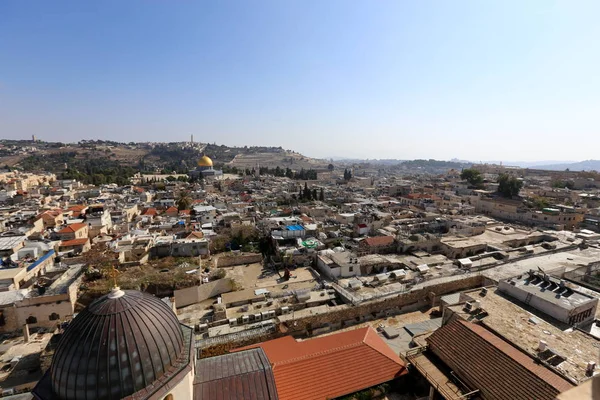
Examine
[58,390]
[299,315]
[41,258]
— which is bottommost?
[299,315]

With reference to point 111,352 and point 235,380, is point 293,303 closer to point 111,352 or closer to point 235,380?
point 235,380

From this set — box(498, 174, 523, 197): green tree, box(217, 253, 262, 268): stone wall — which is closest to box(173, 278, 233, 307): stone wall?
box(217, 253, 262, 268): stone wall

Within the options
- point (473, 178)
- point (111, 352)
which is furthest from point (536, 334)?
point (473, 178)

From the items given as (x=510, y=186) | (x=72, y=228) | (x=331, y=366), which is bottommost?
(x=331, y=366)

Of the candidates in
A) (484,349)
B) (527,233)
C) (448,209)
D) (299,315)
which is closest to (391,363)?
(484,349)

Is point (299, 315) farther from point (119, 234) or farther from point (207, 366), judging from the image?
point (119, 234)

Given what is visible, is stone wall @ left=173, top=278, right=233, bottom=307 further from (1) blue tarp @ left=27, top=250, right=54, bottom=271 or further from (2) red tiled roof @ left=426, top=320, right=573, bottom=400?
(2) red tiled roof @ left=426, top=320, right=573, bottom=400
